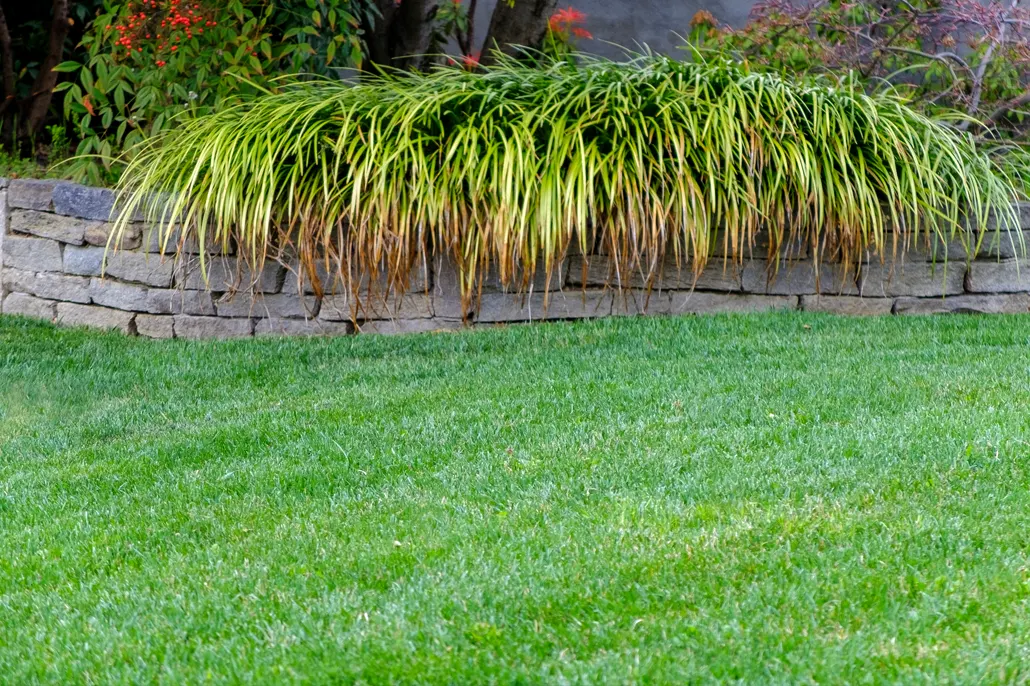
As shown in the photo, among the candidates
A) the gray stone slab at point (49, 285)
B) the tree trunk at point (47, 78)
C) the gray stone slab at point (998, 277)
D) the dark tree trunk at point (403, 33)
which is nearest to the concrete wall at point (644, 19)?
the dark tree trunk at point (403, 33)

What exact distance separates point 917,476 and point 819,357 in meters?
1.44

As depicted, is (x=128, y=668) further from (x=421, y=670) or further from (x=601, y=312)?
(x=601, y=312)

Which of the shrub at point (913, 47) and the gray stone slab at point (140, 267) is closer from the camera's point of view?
the gray stone slab at point (140, 267)

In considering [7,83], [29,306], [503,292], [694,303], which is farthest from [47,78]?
[694,303]

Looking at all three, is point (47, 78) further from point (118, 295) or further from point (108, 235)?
point (118, 295)

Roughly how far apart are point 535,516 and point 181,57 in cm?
383

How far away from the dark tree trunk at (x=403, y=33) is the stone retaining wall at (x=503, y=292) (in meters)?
2.12

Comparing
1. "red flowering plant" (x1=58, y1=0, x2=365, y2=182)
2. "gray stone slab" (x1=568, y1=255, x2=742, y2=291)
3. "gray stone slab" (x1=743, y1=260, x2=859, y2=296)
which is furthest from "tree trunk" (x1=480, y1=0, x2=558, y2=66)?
"gray stone slab" (x1=743, y1=260, x2=859, y2=296)

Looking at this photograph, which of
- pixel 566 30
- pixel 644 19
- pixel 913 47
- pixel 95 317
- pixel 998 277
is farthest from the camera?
pixel 644 19

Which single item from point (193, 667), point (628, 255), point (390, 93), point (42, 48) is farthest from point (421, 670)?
point (42, 48)

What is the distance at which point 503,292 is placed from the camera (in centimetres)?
500

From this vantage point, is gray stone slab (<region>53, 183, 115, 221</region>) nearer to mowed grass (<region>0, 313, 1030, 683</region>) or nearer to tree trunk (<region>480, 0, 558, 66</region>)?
mowed grass (<region>0, 313, 1030, 683</region>)

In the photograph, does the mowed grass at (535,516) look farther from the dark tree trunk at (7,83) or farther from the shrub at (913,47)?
the dark tree trunk at (7,83)

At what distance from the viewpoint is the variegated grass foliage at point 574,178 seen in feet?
15.2
